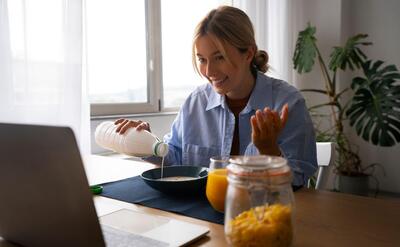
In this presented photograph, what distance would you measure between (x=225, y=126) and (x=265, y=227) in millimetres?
853

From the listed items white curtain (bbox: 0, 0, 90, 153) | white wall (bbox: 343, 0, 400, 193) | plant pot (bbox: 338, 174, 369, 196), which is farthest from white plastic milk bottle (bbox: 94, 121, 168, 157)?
white wall (bbox: 343, 0, 400, 193)

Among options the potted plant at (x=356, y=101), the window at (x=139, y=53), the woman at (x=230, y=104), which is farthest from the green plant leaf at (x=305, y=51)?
Result: the woman at (x=230, y=104)

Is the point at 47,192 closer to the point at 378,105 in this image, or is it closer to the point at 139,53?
the point at 139,53

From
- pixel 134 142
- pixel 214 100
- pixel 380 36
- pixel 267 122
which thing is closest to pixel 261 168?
pixel 267 122

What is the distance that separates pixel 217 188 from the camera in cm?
73

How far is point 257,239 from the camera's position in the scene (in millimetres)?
517

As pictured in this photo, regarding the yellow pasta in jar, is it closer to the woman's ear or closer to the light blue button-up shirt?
the light blue button-up shirt

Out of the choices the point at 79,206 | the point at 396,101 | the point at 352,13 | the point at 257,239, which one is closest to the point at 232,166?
the point at 257,239

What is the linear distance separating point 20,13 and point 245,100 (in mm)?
923

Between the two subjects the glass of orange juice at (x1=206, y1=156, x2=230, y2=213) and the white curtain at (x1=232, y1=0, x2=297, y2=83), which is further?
the white curtain at (x1=232, y1=0, x2=297, y2=83)

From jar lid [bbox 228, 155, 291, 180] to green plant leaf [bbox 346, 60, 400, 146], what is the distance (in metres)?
2.26

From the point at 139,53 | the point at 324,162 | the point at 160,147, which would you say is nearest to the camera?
the point at 160,147

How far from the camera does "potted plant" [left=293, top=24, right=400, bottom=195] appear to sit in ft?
8.21

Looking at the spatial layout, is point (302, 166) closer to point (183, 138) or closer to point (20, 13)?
point (183, 138)
